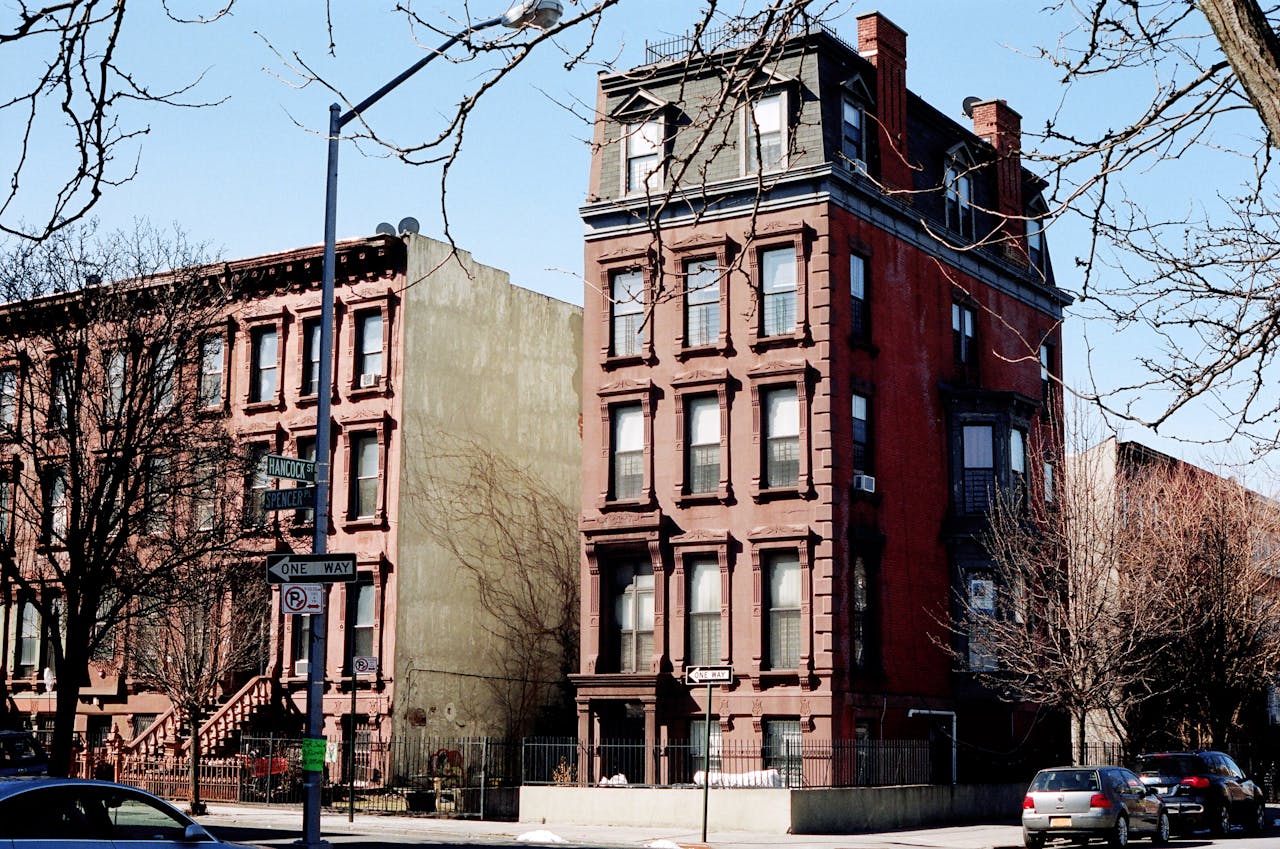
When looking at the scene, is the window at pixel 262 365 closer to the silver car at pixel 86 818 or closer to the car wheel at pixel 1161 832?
the car wheel at pixel 1161 832

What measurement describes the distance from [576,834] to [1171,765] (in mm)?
12724

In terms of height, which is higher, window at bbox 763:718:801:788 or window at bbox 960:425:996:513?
window at bbox 960:425:996:513

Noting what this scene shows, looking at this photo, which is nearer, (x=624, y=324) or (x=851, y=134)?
(x=851, y=134)

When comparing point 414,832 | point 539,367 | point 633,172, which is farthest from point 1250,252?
point 539,367

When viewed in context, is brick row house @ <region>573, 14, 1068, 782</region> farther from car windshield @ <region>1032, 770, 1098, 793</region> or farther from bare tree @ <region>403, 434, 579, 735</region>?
car windshield @ <region>1032, 770, 1098, 793</region>

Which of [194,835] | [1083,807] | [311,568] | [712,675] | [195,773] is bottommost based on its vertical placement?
[1083,807]

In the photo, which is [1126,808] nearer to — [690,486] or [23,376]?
[690,486]

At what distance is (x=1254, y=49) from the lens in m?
6.43

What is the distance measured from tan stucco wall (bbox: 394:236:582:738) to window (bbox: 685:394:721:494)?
6.95 m

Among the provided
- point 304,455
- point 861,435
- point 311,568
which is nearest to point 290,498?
point 311,568

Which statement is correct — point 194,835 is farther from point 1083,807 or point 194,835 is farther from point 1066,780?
point 1066,780

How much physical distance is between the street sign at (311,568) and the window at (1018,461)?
Answer: 24.7 meters

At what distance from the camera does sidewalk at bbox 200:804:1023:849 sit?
96.4ft

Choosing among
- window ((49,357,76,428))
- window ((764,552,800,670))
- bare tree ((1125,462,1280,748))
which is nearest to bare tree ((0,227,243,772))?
window ((49,357,76,428))
